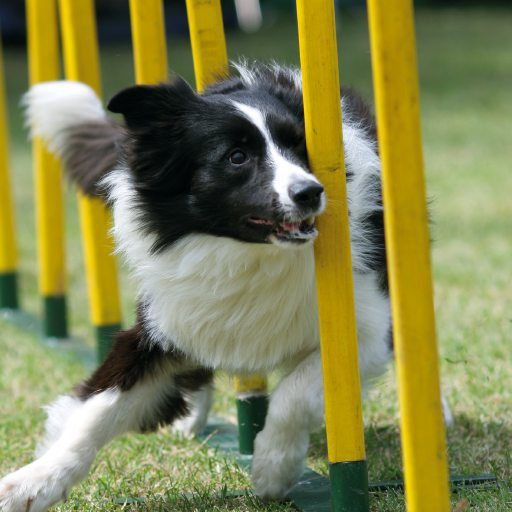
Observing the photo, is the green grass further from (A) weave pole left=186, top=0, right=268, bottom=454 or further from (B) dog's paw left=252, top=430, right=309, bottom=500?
(A) weave pole left=186, top=0, right=268, bottom=454

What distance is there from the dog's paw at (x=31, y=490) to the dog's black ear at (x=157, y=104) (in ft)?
3.67

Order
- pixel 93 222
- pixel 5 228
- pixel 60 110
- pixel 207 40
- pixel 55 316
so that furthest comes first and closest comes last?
pixel 5 228 < pixel 55 316 < pixel 93 222 < pixel 60 110 < pixel 207 40

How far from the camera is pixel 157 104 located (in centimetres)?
331

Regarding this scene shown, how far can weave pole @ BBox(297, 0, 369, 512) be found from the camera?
9.08 feet

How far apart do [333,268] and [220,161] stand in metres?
0.55

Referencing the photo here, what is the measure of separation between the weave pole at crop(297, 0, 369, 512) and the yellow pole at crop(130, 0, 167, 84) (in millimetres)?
1418

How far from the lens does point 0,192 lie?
6.22m

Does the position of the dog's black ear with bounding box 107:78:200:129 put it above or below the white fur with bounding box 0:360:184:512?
above

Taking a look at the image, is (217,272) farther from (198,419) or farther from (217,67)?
(198,419)

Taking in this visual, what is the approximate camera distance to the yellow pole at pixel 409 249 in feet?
7.67

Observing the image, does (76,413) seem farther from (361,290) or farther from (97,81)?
(97,81)

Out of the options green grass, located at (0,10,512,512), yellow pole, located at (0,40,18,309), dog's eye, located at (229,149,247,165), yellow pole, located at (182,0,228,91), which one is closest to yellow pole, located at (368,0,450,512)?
green grass, located at (0,10,512,512)

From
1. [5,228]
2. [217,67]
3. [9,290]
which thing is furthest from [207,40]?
[9,290]

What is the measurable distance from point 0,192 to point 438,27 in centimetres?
1294
